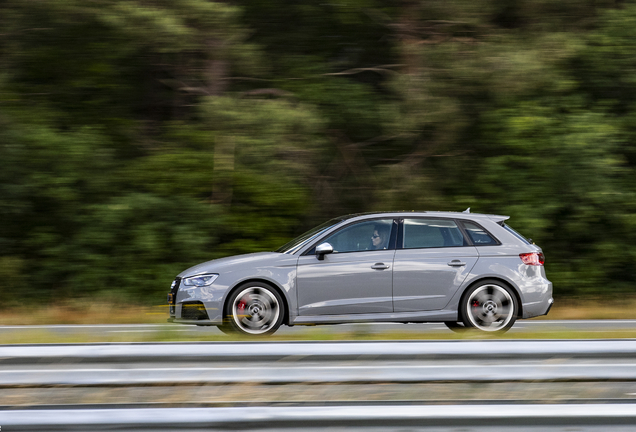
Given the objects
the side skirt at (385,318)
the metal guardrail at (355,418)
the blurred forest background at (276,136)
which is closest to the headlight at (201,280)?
the side skirt at (385,318)

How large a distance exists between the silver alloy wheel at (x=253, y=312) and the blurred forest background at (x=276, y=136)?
5.51 m

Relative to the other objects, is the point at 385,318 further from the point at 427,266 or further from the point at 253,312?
the point at 253,312

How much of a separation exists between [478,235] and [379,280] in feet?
4.42

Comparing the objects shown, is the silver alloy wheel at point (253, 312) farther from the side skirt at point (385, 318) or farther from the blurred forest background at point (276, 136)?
the blurred forest background at point (276, 136)

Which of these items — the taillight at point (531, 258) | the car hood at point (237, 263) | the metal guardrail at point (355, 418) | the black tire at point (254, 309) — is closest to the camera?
the metal guardrail at point (355, 418)

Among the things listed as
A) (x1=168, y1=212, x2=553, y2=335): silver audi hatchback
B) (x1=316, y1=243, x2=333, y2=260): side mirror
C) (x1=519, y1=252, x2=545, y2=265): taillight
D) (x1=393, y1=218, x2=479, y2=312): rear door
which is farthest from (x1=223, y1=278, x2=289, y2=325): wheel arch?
(x1=519, y1=252, x2=545, y2=265): taillight

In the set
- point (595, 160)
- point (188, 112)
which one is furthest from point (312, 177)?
point (595, 160)

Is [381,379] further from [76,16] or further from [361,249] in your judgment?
[76,16]

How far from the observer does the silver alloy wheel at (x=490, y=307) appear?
8398mm

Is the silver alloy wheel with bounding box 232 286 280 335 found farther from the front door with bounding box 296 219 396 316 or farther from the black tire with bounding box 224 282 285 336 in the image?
the front door with bounding box 296 219 396 316

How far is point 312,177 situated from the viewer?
14516mm

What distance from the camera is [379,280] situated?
8.26m

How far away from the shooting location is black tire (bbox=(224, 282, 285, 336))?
814cm

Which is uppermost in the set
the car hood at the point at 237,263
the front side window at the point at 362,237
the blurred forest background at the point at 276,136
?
the blurred forest background at the point at 276,136
